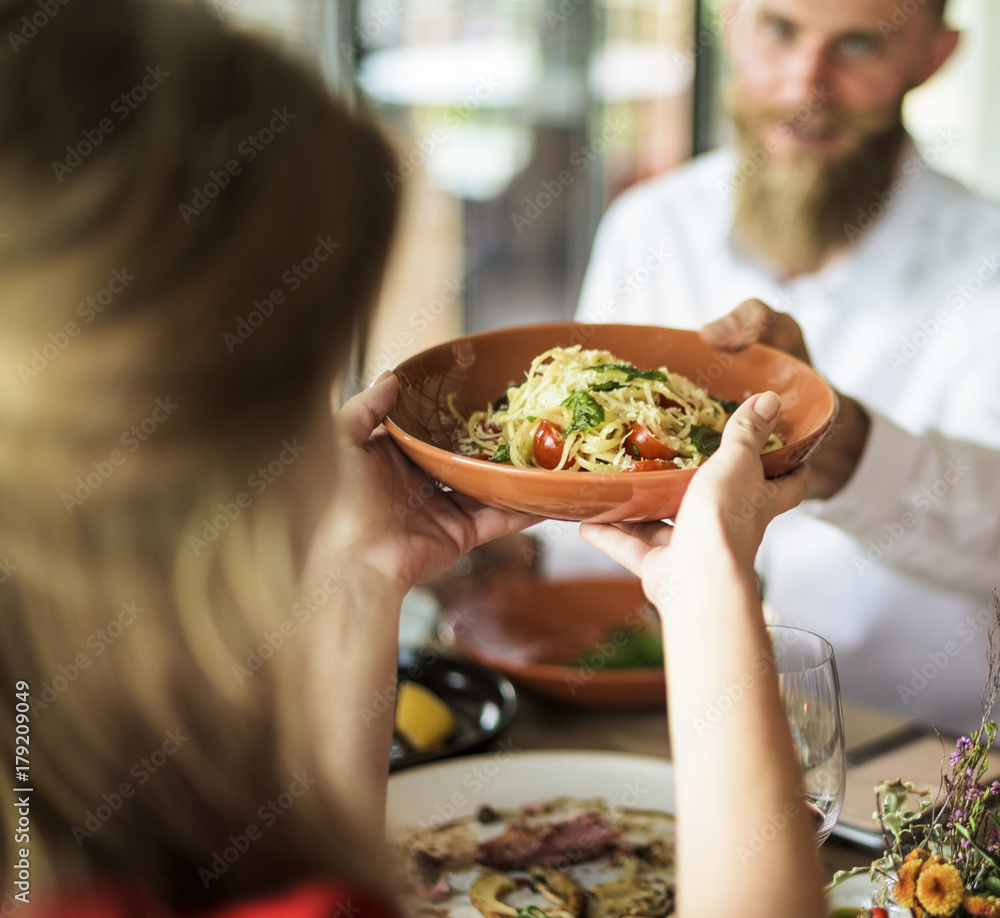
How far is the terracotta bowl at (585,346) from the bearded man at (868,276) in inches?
28.7

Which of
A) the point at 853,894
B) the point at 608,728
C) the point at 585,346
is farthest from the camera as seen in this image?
the point at 608,728

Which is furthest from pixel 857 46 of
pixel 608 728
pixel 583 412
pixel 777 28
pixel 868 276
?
pixel 608 728

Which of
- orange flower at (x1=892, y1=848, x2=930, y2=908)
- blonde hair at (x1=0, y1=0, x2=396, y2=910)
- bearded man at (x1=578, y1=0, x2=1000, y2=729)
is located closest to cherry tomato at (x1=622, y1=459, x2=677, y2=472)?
blonde hair at (x1=0, y1=0, x2=396, y2=910)

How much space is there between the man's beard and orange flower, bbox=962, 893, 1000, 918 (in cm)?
218

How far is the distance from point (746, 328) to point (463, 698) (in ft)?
2.69

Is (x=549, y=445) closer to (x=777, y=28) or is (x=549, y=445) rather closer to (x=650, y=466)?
(x=650, y=466)

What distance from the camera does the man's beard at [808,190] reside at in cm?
265

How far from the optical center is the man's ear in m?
2.54

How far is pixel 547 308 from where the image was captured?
620 cm

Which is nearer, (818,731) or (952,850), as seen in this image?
(952,850)

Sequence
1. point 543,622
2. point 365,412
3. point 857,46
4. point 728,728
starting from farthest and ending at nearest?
1. point 857,46
2. point 543,622
3. point 365,412
4. point 728,728

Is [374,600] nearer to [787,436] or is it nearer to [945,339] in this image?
[787,436]

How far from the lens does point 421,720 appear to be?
1.61 meters

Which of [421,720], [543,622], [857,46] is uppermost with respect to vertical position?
[857,46]
